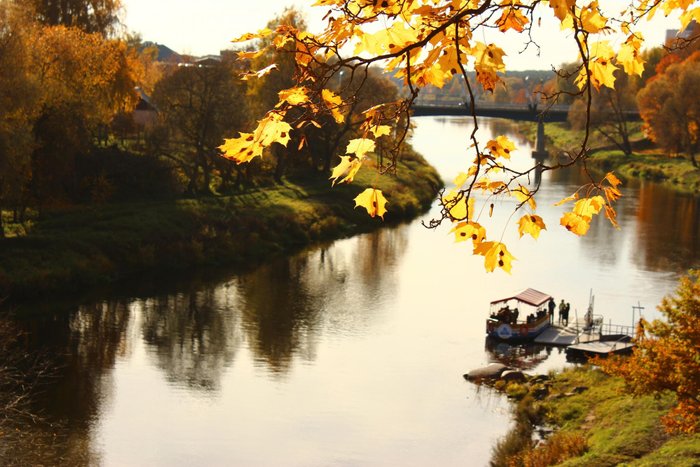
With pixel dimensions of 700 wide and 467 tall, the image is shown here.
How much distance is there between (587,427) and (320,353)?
7.95 metres

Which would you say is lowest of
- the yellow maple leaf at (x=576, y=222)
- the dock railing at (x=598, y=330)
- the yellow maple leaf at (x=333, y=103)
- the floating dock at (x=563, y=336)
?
the floating dock at (x=563, y=336)

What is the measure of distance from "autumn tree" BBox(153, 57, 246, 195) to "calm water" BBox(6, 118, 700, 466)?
7737 mm

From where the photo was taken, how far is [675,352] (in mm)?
17219

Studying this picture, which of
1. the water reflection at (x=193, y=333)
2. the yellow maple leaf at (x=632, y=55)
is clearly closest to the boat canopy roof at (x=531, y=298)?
the water reflection at (x=193, y=333)

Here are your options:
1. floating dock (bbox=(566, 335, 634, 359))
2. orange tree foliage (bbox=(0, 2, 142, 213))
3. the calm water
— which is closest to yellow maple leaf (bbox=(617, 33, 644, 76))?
the calm water

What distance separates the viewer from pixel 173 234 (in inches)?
1506

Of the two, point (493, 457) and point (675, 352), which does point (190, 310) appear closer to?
point (493, 457)

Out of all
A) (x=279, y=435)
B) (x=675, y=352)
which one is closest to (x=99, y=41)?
(x=279, y=435)

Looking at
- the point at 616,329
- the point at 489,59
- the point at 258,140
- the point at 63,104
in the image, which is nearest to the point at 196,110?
the point at 63,104

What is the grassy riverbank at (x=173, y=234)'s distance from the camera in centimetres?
3256

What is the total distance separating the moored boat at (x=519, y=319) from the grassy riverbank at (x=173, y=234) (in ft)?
24.5

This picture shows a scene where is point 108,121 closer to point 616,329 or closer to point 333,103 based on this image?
point 616,329

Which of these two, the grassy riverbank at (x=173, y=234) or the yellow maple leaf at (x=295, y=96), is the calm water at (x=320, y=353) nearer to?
the grassy riverbank at (x=173, y=234)

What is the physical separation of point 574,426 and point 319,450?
592cm
